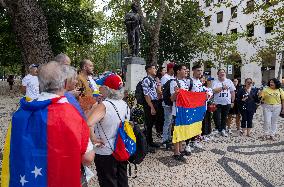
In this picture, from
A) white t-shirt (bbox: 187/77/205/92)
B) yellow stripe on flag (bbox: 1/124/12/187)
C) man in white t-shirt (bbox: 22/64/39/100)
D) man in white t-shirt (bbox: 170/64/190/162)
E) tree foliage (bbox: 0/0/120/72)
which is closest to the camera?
yellow stripe on flag (bbox: 1/124/12/187)

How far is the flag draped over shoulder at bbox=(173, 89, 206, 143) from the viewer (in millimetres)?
6535

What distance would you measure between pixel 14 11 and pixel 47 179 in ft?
26.9

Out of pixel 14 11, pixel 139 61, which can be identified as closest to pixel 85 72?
pixel 14 11

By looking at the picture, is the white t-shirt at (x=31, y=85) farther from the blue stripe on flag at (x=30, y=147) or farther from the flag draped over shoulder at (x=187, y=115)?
the blue stripe on flag at (x=30, y=147)

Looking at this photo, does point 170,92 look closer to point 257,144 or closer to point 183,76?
point 183,76

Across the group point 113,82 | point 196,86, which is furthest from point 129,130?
point 196,86

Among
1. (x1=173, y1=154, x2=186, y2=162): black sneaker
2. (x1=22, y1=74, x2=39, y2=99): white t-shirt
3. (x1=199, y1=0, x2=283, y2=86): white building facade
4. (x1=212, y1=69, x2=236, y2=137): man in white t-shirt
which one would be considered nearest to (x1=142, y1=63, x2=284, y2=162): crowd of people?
(x1=212, y1=69, x2=236, y2=137): man in white t-shirt

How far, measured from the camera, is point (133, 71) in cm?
1133

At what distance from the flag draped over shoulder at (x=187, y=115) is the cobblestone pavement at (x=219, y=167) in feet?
1.83

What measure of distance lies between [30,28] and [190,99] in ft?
17.4

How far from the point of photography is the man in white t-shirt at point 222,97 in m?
9.07

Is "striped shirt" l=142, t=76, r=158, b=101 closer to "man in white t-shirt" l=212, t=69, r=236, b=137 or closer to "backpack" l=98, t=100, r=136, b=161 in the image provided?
"man in white t-shirt" l=212, t=69, r=236, b=137

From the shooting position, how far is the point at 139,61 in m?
11.6

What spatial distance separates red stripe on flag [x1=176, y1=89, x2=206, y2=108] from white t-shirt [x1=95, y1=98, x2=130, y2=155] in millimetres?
3209
